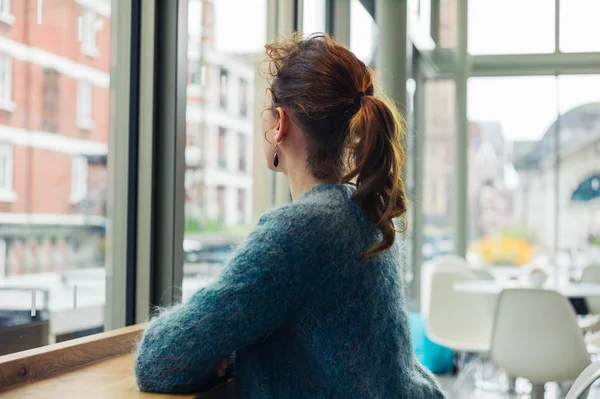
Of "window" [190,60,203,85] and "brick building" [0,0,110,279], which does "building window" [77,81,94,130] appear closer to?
"brick building" [0,0,110,279]

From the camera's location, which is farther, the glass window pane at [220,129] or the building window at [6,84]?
the glass window pane at [220,129]

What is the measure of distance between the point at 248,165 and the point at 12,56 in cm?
226

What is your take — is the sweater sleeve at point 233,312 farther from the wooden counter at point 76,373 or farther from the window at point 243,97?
the window at point 243,97

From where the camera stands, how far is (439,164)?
396 inches

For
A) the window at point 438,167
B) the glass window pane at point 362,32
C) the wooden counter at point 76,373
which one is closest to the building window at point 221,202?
the wooden counter at point 76,373

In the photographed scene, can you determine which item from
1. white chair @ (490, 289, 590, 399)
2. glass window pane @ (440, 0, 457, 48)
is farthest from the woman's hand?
glass window pane @ (440, 0, 457, 48)

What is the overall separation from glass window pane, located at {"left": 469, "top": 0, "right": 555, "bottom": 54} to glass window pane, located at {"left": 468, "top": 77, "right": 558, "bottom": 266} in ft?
1.38

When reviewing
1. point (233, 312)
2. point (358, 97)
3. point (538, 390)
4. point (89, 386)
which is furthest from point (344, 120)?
point (538, 390)

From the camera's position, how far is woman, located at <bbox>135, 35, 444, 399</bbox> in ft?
4.35

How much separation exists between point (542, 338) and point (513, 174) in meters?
6.29

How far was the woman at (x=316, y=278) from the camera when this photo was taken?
4.35ft

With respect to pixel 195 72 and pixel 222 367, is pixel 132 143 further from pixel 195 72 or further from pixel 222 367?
pixel 222 367

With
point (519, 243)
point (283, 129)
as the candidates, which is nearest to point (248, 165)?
point (283, 129)

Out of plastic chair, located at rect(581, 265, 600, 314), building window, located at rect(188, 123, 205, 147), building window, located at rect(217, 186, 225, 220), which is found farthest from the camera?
plastic chair, located at rect(581, 265, 600, 314)
